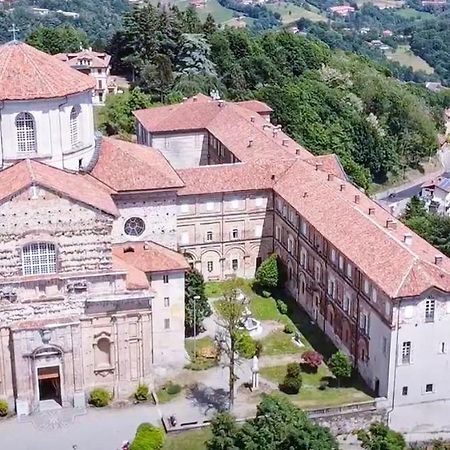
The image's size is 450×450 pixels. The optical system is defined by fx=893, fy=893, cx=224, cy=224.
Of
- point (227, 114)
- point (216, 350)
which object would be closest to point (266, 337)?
point (216, 350)

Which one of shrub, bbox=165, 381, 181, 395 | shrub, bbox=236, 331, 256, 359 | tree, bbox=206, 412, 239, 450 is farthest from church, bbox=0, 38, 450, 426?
tree, bbox=206, 412, 239, 450

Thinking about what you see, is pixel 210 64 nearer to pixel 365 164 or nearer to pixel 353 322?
pixel 365 164

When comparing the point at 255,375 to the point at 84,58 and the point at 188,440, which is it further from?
the point at 84,58

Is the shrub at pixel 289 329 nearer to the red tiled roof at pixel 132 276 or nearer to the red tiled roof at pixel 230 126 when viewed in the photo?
the red tiled roof at pixel 132 276

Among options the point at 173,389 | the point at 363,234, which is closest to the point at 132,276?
the point at 173,389

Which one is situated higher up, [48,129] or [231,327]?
[48,129]

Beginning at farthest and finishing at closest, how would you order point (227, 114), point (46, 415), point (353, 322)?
point (227, 114), point (353, 322), point (46, 415)
